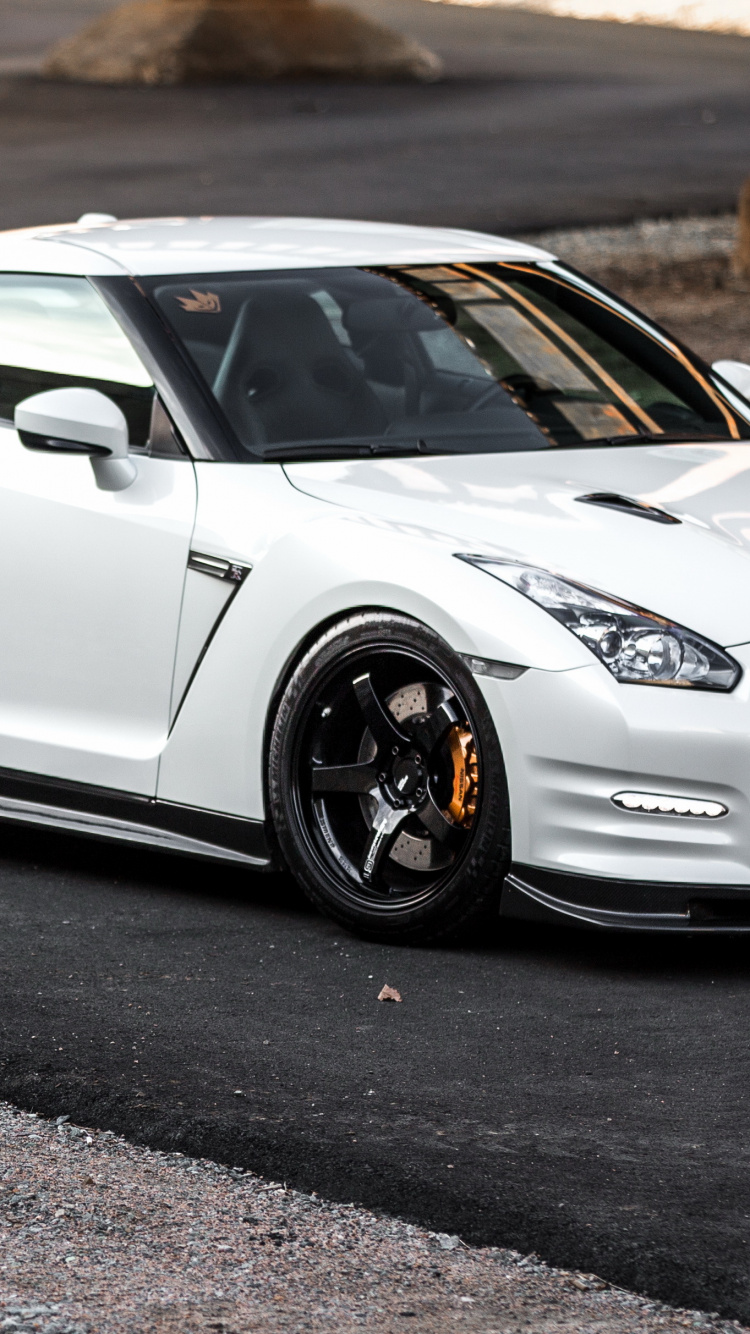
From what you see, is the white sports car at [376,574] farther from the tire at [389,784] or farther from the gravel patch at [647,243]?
the gravel patch at [647,243]

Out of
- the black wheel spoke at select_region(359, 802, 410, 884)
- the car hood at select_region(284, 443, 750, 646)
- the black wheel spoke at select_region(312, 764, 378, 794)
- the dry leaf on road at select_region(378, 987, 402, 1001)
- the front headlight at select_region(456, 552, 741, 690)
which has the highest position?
the car hood at select_region(284, 443, 750, 646)

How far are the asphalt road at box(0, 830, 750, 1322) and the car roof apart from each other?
1.69 m

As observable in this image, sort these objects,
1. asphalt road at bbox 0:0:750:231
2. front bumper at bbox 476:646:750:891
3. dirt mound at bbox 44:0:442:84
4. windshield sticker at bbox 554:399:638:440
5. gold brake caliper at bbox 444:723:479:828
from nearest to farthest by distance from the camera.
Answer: front bumper at bbox 476:646:750:891 < gold brake caliper at bbox 444:723:479:828 < windshield sticker at bbox 554:399:638:440 < asphalt road at bbox 0:0:750:231 < dirt mound at bbox 44:0:442:84

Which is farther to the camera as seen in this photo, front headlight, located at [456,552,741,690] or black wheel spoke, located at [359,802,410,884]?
black wheel spoke, located at [359,802,410,884]

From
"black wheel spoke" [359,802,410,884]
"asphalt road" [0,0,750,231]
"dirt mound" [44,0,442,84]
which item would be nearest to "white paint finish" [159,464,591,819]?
"black wheel spoke" [359,802,410,884]

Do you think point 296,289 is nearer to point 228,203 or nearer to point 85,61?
point 228,203

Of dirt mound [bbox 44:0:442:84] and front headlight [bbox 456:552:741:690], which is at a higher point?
dirt mound [bbox 44:0:442:84]

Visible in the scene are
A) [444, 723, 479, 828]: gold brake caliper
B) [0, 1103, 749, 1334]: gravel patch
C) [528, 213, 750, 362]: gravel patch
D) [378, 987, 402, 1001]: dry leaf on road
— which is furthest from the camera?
[528, 213, 750, 362]: gravel patch

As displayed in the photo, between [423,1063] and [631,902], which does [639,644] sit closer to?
[631,902]

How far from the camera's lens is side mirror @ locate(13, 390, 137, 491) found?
5402 mm

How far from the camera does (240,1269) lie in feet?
11.2

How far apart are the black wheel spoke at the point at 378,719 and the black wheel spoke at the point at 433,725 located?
1.6 inches

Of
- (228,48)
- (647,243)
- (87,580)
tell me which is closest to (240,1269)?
(87,580)

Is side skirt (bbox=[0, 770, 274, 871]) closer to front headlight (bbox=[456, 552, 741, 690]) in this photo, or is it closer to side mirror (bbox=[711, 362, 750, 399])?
front headlight (bbox=[456, 552, 741, 690])
